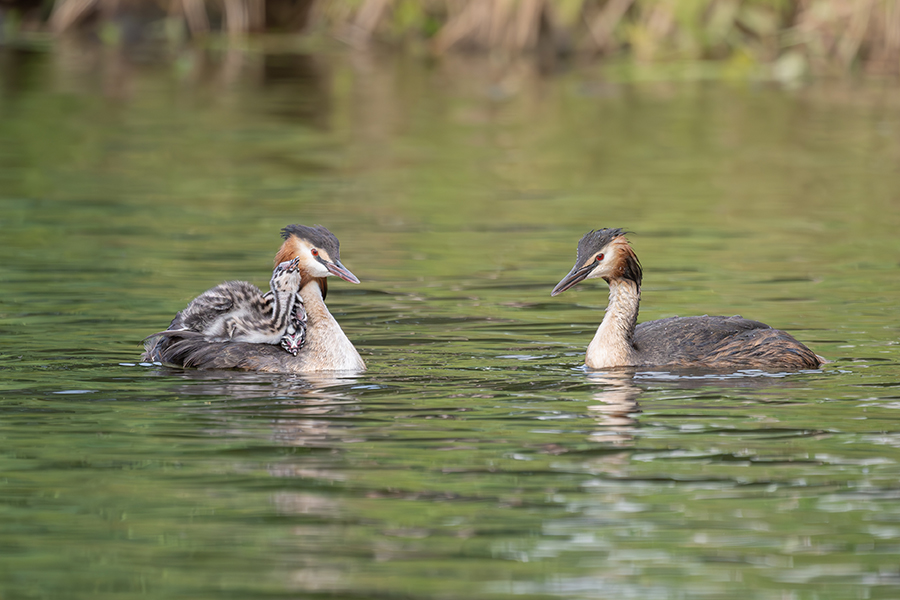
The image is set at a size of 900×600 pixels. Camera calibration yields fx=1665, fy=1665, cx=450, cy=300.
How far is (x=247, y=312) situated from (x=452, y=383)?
156cm

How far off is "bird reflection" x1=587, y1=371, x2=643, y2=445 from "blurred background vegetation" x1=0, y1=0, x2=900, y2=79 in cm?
1660

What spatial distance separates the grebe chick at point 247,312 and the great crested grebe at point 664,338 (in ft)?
5.15

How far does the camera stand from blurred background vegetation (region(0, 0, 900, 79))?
85.8ft

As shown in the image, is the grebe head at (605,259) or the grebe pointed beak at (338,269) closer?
the grebe pointed beak at (338,269)

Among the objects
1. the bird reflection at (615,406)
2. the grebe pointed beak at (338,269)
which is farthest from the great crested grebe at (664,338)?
the grebe pointed beak at (338,269)

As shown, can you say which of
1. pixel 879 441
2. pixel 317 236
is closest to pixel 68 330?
pixel 317 236

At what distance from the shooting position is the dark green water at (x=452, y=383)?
605 centimetres

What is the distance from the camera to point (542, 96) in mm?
25781

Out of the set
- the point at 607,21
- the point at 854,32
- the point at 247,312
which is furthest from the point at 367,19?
the point at 247,312

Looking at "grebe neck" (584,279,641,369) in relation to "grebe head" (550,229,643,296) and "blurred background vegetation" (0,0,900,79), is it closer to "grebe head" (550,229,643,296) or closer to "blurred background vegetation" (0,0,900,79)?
"grebe head" (550,229,643,296)

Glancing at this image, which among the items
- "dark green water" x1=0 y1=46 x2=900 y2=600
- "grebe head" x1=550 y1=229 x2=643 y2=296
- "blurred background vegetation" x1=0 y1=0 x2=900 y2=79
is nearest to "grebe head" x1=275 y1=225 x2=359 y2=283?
"dark green water" x1=0 y1=46 x2=900 y2=600

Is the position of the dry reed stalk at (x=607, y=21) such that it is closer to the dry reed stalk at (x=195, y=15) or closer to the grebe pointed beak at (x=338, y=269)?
the dry reed stalk at (x=195, y=15)

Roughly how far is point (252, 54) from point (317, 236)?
23027 mm

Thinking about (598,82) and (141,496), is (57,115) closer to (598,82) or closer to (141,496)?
(598,82)
